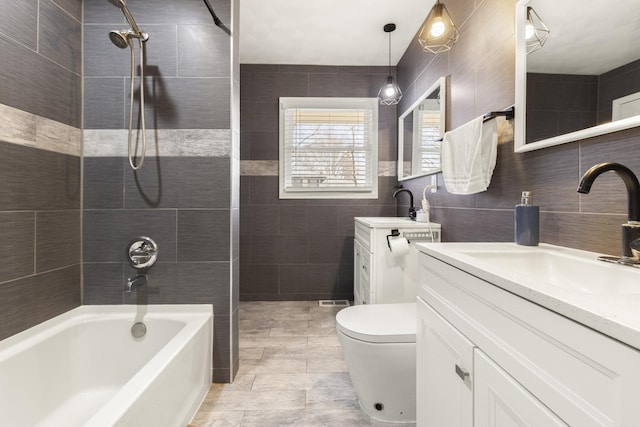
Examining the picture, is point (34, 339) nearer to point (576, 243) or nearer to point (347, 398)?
point (347, 398)

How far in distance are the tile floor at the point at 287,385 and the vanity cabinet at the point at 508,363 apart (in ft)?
2.00

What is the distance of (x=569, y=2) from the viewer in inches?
40.3

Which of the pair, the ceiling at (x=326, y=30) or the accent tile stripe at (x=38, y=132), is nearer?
the accent tile stripe at (x=38, y=132)

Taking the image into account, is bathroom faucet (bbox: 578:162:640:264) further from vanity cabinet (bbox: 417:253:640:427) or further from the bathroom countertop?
vanity cabinet (bbox: 417:253:640:427)

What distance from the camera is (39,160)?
1.38 meters

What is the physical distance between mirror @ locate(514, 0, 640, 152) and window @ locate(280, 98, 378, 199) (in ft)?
6.23

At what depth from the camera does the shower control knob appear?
65.0 inches

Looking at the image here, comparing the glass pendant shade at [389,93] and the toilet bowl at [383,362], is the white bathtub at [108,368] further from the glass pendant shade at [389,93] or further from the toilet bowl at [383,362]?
the glass pendant shade at [389,93]

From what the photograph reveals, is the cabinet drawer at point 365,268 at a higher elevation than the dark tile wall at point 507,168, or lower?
lower

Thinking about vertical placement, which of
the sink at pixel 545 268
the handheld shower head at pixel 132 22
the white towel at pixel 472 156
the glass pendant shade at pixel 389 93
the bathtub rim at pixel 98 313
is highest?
the glass pendant shade at pixel 389 93

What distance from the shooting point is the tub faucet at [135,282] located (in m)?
1.57

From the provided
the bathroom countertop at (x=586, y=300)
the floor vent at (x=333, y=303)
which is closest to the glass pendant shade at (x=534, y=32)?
the bathroom countertop at (x=586, y=300)

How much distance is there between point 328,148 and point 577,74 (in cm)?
226

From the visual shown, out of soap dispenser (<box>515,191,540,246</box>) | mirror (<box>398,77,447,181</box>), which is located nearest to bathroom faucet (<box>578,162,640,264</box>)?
soap dispenser (<box>515,191,540,246</box>)
